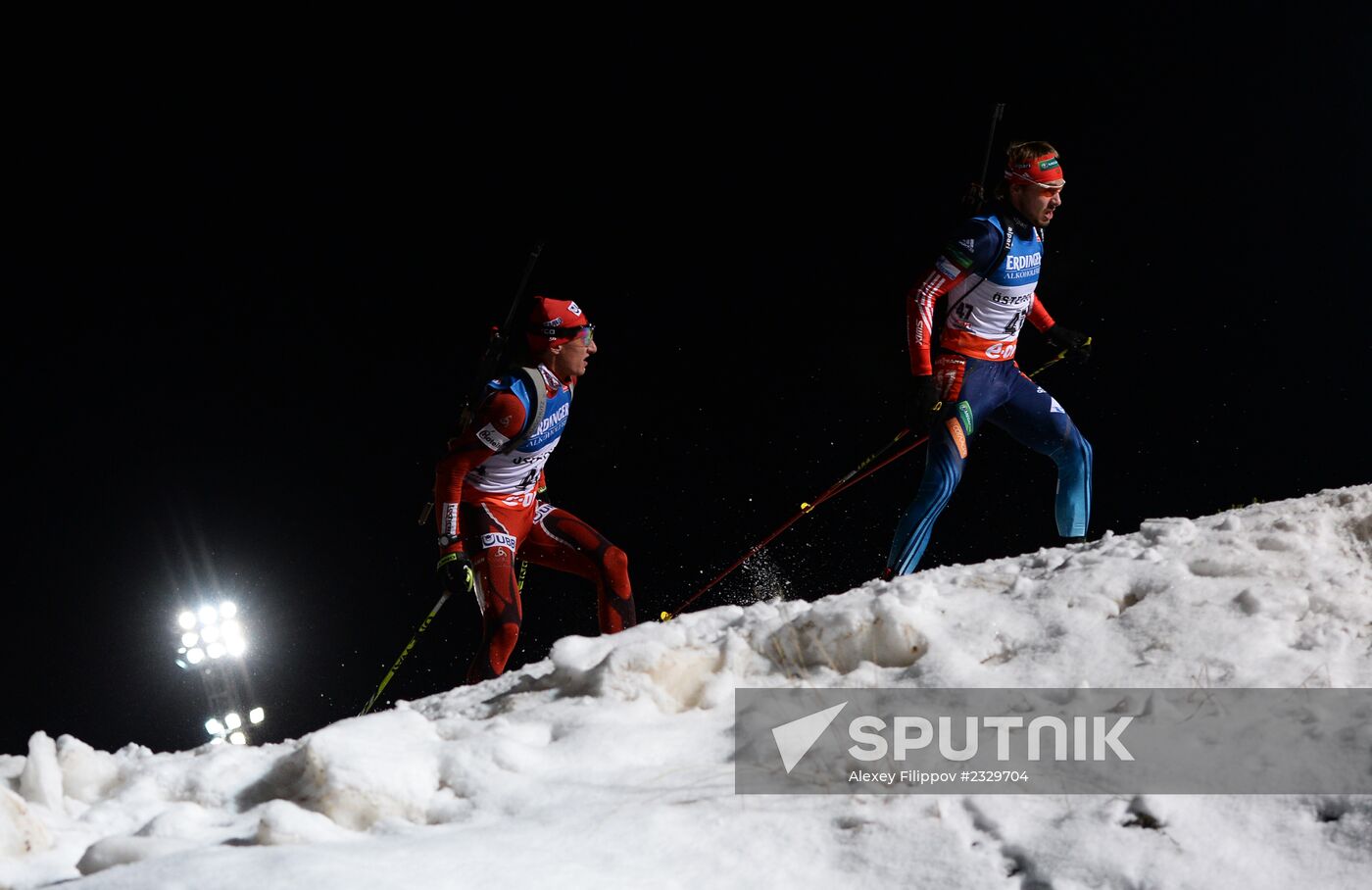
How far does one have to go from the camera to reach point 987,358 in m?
5.98

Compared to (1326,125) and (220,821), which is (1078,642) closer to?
(220,821)

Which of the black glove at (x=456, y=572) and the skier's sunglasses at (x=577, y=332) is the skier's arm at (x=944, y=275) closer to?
the skier's sunglasses at (x=577, y=332)

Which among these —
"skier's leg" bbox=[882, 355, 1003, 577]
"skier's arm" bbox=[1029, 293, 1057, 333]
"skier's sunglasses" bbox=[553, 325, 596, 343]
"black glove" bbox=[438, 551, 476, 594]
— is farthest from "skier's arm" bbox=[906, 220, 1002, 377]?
"black glove" bbox=[438, 551, 476, 594]

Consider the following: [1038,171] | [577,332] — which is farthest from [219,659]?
[1038,171]

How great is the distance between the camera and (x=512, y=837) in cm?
210

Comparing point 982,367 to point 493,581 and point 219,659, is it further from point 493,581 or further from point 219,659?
point 219,659

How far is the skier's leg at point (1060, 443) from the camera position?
19.4ft

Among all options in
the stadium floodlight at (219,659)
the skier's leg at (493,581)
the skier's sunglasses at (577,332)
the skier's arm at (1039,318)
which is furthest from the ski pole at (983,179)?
the stadium floodlight at (219,659)

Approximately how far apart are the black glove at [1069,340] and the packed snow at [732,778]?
3.15 m

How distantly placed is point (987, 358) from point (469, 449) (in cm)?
275

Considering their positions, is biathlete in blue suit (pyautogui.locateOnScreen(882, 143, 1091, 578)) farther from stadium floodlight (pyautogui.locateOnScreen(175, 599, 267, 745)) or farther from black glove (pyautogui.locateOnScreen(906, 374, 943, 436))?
stadium floodlight (pyautogui.locateOnScreen(175, 599, 267, 745))

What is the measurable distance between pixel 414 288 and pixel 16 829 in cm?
720

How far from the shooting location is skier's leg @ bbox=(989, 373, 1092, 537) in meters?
5.91

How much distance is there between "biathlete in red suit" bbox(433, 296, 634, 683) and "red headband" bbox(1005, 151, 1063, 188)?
2.37 m
